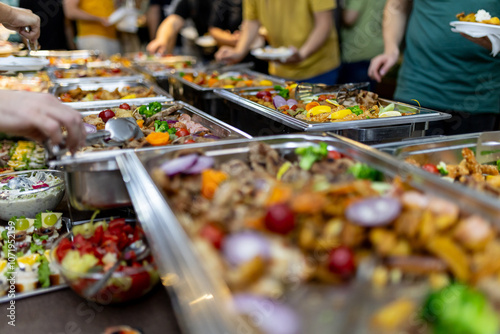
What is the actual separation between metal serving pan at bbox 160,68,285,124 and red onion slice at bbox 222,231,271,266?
186cm

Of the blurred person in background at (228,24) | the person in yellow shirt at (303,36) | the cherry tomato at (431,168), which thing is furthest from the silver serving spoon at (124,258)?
the blurred person in background at (228,24)

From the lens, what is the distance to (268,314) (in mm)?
619

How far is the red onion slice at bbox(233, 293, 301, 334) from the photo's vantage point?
606 millimetres

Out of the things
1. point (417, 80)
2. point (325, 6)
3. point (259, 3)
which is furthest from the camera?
point (259, 3)

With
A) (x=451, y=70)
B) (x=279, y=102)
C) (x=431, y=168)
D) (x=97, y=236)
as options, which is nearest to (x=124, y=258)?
(x=97, y=236)

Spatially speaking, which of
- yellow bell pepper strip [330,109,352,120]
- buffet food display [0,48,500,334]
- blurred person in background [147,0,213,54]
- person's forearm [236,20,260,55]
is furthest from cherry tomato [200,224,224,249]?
blurred person in background [147,0,213,54]

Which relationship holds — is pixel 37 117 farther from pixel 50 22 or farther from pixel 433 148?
pixel 50 22

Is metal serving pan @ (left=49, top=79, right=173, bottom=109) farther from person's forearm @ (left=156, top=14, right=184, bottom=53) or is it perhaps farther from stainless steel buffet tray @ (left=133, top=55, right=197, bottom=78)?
person's forearm @ (left=156, top=14, right=184, bottom=53)

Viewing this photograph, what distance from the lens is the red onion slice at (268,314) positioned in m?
0.61

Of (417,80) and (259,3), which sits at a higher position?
(259,3)

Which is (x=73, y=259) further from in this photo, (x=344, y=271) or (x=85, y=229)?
(x=344, y=271)

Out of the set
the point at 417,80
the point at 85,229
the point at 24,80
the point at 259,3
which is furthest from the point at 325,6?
the point at 85,229

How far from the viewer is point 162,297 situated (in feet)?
3.78

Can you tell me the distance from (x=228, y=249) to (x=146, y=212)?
0.93 feet
